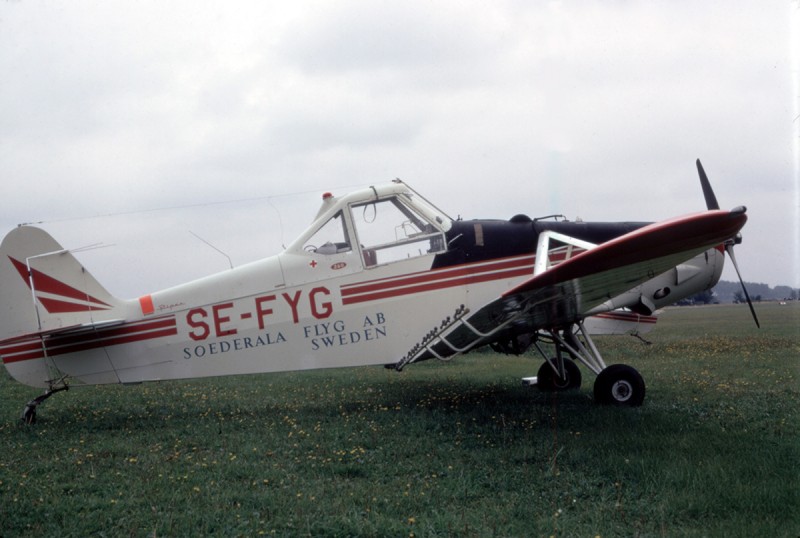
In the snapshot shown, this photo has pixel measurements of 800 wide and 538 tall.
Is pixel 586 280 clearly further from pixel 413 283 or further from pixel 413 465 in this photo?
pixel 413 465

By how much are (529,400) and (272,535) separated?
4890mm

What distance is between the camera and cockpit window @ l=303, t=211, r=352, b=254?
24.0ft

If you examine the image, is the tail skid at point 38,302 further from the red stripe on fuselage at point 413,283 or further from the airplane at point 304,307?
the red stripe on fuselage at point 413,283

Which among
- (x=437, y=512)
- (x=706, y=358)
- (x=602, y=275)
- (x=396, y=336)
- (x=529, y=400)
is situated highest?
(x=602, y=275)

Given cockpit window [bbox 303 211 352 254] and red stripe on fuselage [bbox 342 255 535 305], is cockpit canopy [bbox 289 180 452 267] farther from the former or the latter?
red stripe on fuselage [bbox 342 255 535 305]

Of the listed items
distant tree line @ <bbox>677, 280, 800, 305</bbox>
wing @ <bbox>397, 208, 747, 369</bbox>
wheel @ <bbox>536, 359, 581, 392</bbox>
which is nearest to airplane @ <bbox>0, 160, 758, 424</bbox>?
wing @ <bbox>397, 208, 747, 369</bbox>

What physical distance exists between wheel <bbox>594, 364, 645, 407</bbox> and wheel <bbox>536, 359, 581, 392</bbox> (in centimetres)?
163

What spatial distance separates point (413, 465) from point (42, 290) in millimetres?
5220

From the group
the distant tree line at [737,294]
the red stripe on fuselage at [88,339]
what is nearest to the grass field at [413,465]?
the red stripe on fuselage at [88,339]

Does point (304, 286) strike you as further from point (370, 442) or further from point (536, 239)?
point (536, 239)

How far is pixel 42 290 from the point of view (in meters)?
7.29

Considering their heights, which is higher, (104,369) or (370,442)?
(104,369)

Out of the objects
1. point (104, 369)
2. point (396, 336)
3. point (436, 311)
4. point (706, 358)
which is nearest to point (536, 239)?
point (436, 311)

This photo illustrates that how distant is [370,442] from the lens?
5.79 meters
